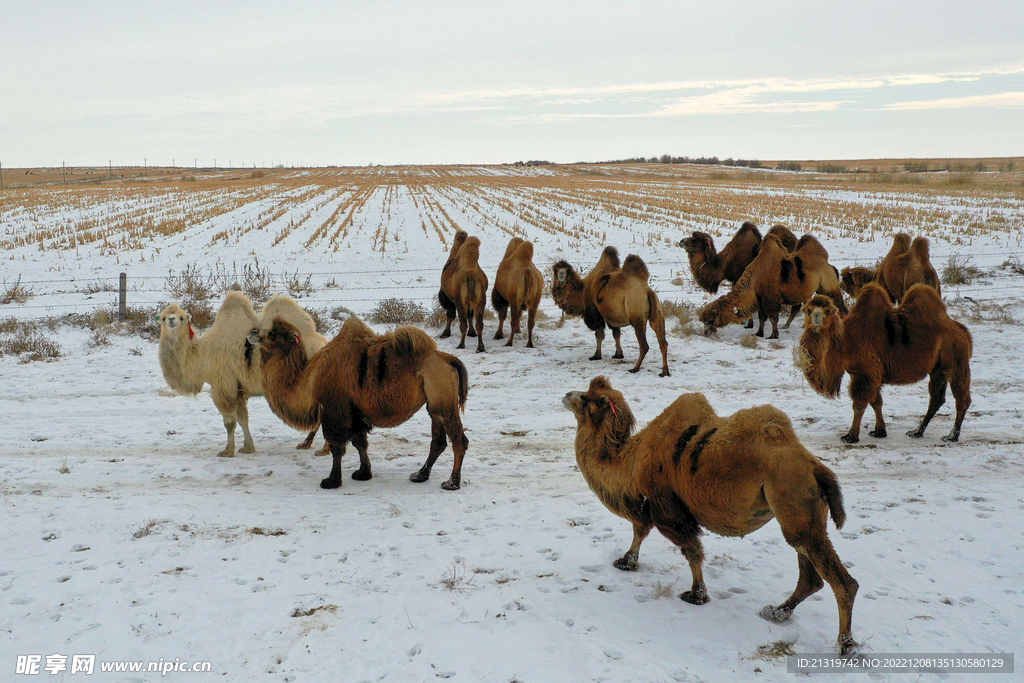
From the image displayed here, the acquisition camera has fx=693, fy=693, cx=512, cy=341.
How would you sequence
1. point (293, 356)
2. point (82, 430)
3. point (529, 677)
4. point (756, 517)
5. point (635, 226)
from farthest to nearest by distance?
point (635, 226)
point (82, 430)
point (293, 356)
point (756, 517)
point (529, 677)

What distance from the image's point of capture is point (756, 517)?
462 centimetres

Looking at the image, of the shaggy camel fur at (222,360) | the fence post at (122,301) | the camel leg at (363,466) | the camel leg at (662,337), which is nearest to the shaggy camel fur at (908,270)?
the camel leg at (662,337)

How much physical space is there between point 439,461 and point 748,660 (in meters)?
4.37

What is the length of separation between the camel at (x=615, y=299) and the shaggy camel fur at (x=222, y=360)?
591 cm

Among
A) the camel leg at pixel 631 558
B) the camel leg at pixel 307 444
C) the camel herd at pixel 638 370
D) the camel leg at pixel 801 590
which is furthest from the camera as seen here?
the camel leg at pixel 307 444

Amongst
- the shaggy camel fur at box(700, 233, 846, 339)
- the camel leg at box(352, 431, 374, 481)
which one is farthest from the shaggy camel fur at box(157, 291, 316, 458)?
the shaggy camel fur at box(700, 233, 846, 339)

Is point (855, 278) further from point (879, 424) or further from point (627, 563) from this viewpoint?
point (627, 563)

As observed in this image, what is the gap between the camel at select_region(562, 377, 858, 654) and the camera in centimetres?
435

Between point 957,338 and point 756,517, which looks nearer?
point 756,517

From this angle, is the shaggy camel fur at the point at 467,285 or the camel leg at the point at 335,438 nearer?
the camel leg at the point at 335,438

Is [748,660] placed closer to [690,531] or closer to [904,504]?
[690,531]

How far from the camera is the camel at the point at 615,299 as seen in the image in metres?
11.4

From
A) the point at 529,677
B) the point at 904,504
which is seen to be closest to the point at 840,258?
the point at 904,504

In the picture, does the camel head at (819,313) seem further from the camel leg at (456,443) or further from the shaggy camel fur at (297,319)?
the shaggy camel fur at (297,319)
